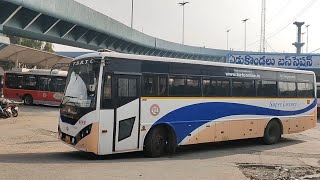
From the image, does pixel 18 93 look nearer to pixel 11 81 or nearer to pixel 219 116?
pixel 11 81

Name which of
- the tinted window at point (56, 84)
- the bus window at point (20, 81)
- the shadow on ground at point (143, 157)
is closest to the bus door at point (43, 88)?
the tinted window at point (56, 84)

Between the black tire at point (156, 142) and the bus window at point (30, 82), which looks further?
the bus window at point (30, 82)

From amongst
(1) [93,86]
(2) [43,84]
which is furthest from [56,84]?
(1) [93,86]

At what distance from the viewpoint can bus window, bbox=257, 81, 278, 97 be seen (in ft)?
53.8

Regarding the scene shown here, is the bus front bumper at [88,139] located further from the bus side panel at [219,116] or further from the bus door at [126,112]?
the bus side panel at [219,116]

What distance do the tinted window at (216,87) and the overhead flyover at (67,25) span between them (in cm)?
1265

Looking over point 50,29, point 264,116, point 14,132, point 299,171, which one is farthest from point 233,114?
point 50,29

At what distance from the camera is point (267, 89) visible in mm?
16734

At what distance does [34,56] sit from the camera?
1668 inches

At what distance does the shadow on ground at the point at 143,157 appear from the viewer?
11.1 meters

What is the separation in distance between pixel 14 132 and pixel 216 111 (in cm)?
833

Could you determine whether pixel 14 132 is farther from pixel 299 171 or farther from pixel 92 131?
pixel 299 171

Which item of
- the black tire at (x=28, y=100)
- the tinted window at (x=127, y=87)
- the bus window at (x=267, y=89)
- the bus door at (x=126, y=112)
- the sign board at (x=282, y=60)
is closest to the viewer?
the bus door at (x=126, y=112)

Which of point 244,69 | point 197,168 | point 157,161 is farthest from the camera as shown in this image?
point 244,69
